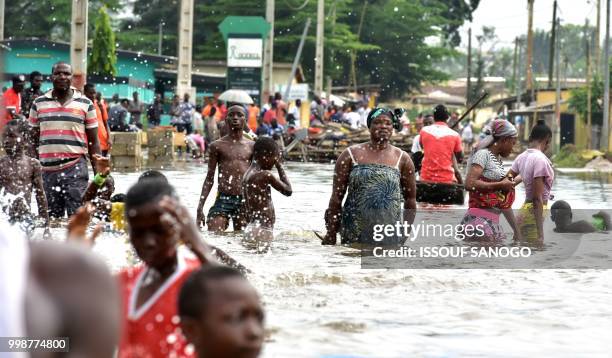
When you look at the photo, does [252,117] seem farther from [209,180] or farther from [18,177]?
[18,177]

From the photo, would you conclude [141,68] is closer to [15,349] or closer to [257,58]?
[257,58]

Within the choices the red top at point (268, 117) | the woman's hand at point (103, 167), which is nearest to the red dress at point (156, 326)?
the woman's hand at point (103, 167)

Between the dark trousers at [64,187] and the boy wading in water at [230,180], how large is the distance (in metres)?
1.15

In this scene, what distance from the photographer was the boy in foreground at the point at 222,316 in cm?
308

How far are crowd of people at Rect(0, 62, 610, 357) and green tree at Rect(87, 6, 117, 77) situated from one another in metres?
22.7

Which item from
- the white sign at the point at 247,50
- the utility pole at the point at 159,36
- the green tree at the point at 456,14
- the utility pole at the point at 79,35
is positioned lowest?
the utility pole at the point at 79,35

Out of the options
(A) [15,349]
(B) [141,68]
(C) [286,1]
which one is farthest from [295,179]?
Answer: (C) [286,1]

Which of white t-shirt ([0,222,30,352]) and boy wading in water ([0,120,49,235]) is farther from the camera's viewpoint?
boy wading in water ([0,120,49,235])

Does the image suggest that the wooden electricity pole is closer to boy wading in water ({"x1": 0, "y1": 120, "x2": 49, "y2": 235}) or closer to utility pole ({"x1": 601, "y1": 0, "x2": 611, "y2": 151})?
utility pole ({"x1": 601, "y1": 0, "x2": 611, "y2": 151})

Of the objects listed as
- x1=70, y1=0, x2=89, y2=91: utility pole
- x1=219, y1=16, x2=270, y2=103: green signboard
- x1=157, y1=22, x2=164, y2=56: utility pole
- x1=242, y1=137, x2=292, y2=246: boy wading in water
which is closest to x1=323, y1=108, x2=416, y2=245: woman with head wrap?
x1=242, y1=137, x2=292, y2=246: boy wading in water

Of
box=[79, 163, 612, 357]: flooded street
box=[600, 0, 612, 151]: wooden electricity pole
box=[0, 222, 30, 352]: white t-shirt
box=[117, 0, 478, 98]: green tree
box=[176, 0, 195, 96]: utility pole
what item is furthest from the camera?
box=[117, 0, 478, 98]: green tree

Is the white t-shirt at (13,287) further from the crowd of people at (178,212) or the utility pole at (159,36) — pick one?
the utility pole at (159,36)

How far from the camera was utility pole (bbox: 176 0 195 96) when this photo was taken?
108 feet

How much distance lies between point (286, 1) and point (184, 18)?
27.6 metres
